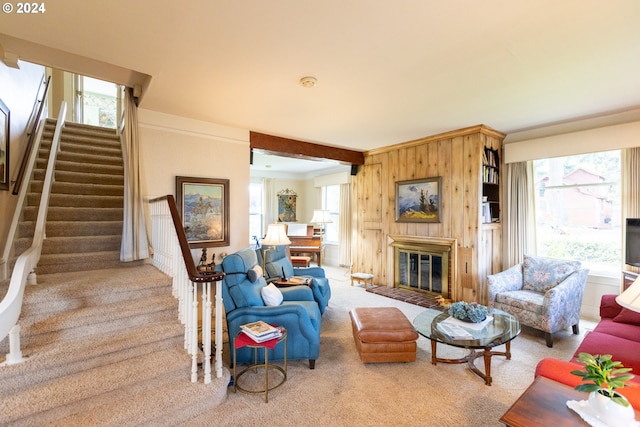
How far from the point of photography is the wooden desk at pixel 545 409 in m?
1.29

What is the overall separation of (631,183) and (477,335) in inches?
118

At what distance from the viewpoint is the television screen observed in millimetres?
3234

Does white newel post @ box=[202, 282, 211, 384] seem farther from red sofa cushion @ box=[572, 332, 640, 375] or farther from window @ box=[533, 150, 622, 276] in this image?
window @ box=[533, 150, 622, 276]

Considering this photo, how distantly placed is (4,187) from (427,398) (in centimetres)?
407

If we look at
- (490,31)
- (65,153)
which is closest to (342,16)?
(490,31)

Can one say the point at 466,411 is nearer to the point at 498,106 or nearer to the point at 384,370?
the point at 384,370

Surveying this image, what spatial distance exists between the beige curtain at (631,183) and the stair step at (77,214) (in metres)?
6.20

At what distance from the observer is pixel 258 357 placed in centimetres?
269

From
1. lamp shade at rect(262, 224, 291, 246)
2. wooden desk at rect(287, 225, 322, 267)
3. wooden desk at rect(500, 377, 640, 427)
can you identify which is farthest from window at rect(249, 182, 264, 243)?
wooden desk at rect(500, 377, 640, 427)

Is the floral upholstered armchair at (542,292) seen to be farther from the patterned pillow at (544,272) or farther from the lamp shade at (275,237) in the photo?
the lamp shade at (275,237)

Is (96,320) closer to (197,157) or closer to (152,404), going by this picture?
(152,404)

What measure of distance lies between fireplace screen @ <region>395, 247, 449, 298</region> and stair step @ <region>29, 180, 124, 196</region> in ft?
14.8

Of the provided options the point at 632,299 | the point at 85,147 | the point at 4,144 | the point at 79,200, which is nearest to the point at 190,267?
the point at 4,144

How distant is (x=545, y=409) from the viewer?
1.37m
